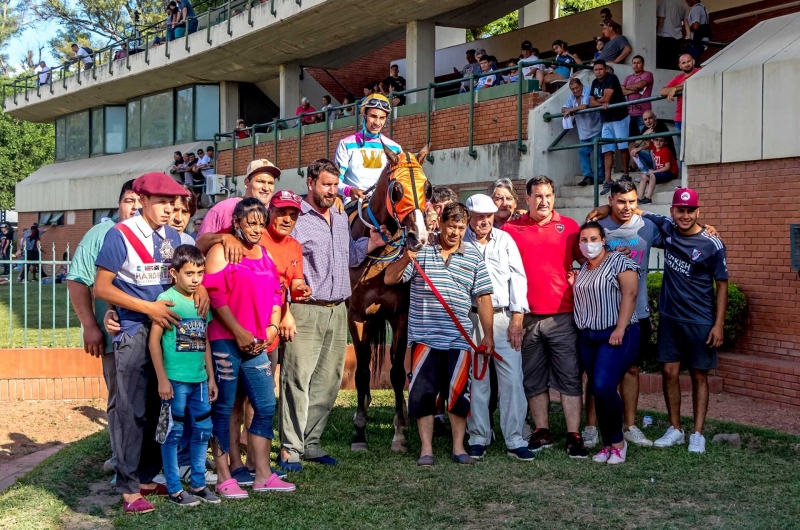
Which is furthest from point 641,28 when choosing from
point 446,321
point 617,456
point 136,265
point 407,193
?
point 136,265

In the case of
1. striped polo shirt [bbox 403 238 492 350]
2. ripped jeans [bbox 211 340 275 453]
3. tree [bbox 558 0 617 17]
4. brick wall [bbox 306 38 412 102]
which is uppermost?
tree [bbox 558 0 617 17]

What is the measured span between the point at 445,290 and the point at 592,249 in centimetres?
120

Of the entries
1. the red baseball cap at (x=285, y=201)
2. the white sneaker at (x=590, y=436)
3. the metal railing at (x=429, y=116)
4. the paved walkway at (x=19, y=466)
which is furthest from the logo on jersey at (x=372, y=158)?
the metal railing at (x=429, y=116)

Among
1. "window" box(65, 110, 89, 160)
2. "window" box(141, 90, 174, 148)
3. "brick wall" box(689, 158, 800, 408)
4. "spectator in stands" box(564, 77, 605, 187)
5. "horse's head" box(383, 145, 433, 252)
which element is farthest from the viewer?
"window" box(65, 110, 89, 160)

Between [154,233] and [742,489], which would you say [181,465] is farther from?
[742,489]

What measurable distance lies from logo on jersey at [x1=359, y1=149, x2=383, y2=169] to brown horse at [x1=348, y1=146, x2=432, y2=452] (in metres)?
0.65

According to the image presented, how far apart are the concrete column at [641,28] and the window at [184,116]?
1851cm

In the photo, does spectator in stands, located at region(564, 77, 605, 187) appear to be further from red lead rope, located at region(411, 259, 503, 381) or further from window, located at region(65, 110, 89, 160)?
window, located at region(65, 110, 89, 160)

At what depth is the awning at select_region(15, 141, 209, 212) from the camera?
30.8 m

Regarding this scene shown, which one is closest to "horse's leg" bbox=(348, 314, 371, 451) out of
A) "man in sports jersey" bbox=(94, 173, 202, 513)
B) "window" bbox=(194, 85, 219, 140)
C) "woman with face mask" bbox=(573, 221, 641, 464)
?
"woman with face mask" bbox=(573, 221, 641, 464)

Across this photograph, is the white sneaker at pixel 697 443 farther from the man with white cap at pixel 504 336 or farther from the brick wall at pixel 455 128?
the brick wall at pixel 455 128

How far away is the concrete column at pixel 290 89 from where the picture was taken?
2717cm

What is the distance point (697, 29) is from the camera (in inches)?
608

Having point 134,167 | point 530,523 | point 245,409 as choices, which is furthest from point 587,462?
point 134,167
